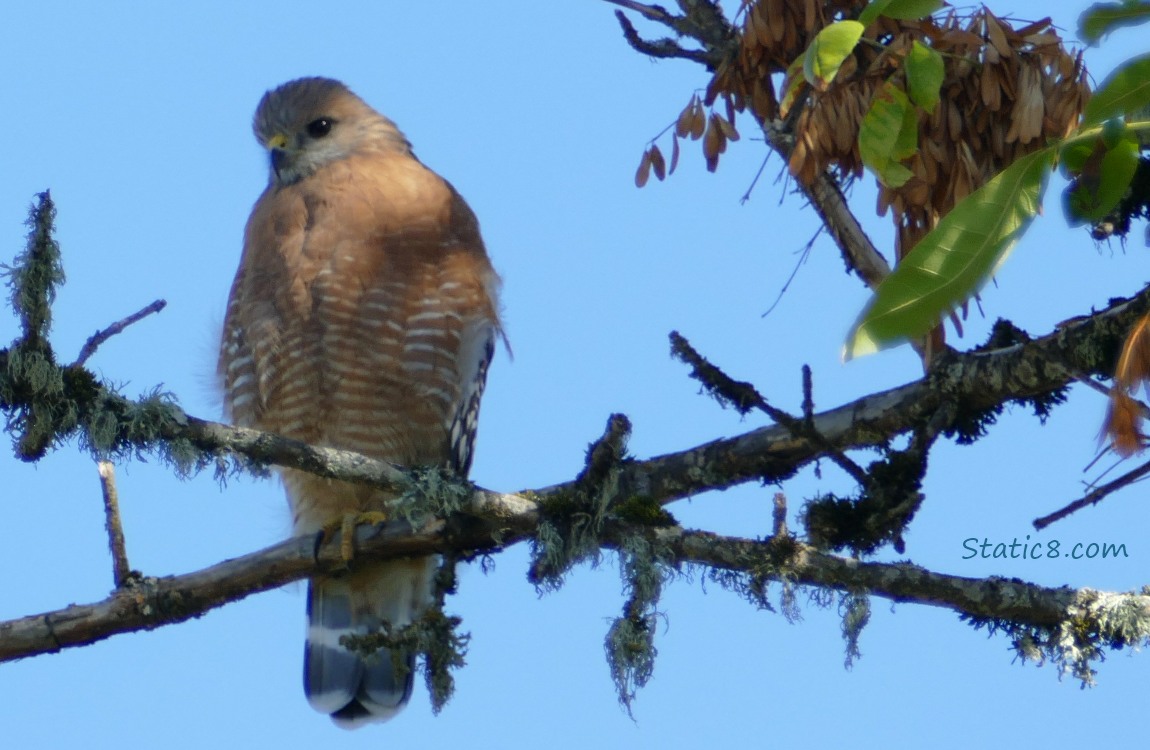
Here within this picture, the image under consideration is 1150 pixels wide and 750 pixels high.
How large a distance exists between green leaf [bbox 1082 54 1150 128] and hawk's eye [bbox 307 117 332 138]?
4.25 metres

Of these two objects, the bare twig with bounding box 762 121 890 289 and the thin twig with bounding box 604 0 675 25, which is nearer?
the bare twig with bounding box 762 121 890 289

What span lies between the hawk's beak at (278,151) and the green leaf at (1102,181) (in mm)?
3945

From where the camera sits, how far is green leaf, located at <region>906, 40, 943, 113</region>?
2.48 meters

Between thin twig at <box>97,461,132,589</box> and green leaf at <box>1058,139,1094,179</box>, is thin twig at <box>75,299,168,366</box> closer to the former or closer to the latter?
thin twig at <box>97,461,132,589</box>

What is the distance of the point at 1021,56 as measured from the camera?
11.8 ft

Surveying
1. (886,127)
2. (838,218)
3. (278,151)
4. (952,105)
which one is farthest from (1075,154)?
(278,151)

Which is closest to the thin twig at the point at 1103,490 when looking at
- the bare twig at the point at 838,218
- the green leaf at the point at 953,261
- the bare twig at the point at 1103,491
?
the bare twig at the point at 1103,491

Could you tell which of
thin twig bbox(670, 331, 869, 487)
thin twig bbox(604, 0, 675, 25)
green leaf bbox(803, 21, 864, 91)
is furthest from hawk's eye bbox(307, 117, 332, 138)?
green leaf bbox(803, 21, 864, 91)

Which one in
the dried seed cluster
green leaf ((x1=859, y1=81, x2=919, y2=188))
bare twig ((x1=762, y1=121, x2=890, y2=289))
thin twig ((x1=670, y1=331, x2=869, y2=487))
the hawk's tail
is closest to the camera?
green leaf ((x1=859, y1=81, x2=919, y2=188))

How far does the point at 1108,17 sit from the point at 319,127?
4.32 meters

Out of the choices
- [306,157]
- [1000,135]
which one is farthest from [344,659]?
[1000,135]

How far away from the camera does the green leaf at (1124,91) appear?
6.42 ft

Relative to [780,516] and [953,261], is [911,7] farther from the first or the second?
[780,516]

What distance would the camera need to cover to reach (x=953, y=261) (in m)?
2.08
